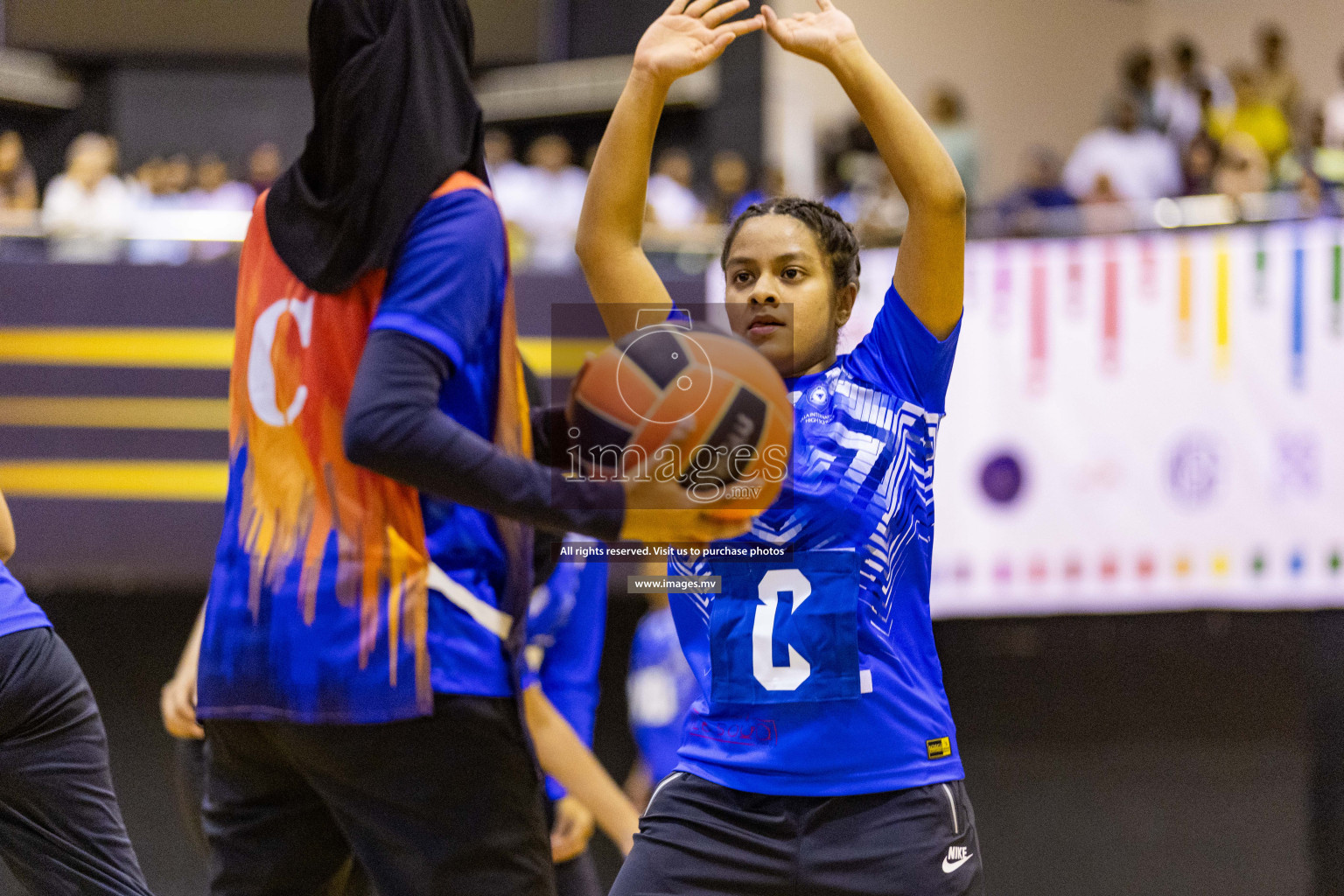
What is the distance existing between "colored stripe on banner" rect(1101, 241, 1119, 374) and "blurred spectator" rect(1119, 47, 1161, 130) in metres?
3.86

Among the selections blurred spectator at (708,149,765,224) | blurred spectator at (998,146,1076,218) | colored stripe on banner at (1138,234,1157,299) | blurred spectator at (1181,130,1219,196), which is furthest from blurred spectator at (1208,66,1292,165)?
colored stripe on banner at (1138,234,1157,299)

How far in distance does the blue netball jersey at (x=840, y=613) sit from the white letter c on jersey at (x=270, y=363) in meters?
0.73

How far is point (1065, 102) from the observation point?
1264cm

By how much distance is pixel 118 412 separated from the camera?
21.5ft

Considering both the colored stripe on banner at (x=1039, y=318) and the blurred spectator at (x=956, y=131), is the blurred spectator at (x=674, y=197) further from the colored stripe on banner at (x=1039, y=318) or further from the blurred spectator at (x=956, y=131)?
the colored stripe on banner at (x=1039, y=318)

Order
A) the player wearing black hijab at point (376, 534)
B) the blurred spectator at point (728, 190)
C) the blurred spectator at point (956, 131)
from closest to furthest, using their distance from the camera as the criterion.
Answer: the player wearing black hijab at point (376, 534), the blurred spectator at point (728, 190), the blurred spectator at point (956, 131)

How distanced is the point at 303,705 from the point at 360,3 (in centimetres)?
104

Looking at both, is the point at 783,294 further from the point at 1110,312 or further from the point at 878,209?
the point at 878,209

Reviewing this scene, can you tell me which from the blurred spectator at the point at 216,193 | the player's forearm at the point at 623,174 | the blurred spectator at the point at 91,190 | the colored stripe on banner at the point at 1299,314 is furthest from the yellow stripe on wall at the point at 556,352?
the player's forearm at the point at 623,174

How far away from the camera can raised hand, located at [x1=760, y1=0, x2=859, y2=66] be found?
A: 7.47 ft

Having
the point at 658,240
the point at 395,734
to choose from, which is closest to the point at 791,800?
the point at 395,734

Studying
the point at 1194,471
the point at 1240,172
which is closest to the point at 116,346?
the point at 1194,471

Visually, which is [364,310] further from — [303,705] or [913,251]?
[913,251]

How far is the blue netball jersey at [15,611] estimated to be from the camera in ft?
8.43
